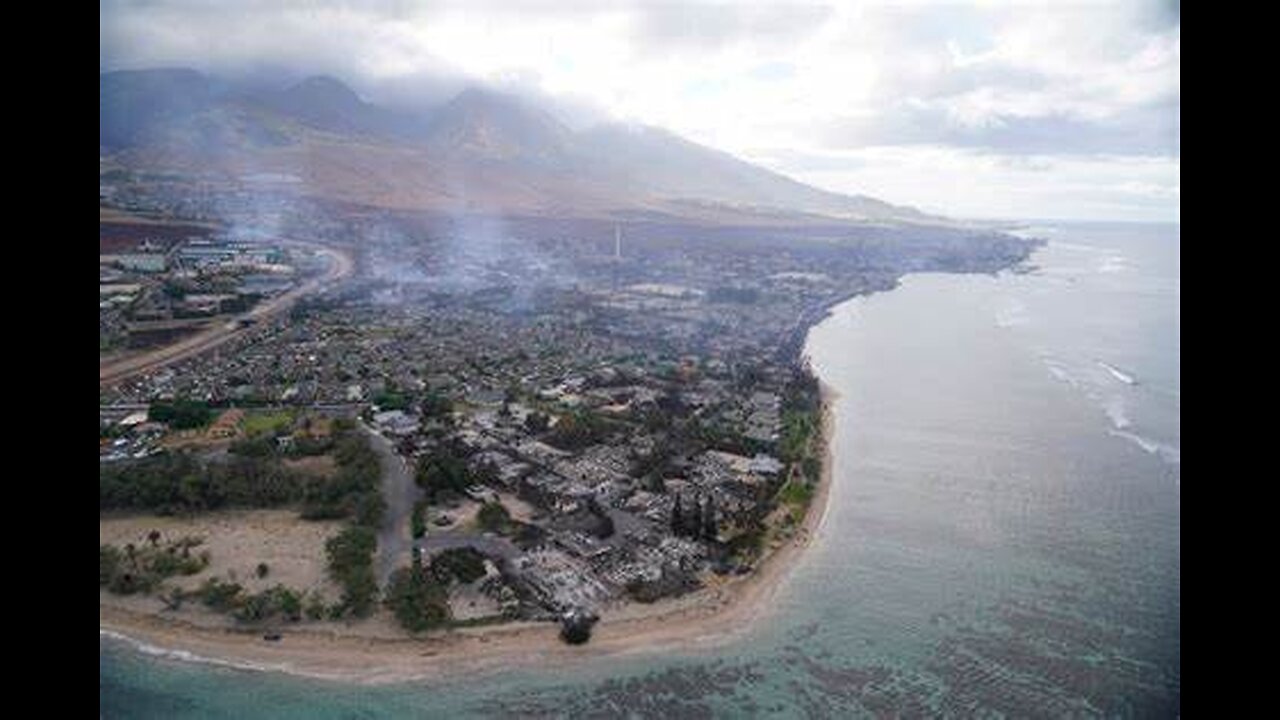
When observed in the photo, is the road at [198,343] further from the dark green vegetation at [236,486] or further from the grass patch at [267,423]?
the dark green vegetation at [236,486]

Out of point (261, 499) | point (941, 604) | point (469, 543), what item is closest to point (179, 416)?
point (261, 499)

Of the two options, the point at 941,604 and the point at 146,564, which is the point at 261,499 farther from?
the point at 941,604

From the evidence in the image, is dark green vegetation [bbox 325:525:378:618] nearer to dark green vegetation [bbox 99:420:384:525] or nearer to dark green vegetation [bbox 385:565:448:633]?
dark green vegetation [bbox 385:565:448:633]

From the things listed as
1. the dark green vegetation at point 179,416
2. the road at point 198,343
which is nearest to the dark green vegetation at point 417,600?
the dark green vegetation at point 179,416

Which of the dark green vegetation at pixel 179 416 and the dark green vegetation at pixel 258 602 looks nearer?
the dark green vegetation at pixel 258 602

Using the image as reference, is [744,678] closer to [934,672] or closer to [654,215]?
[934,672]

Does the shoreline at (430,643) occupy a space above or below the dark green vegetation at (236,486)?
below

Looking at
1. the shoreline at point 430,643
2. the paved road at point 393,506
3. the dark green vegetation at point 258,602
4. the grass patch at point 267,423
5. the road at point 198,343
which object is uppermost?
the road at point 198,343
